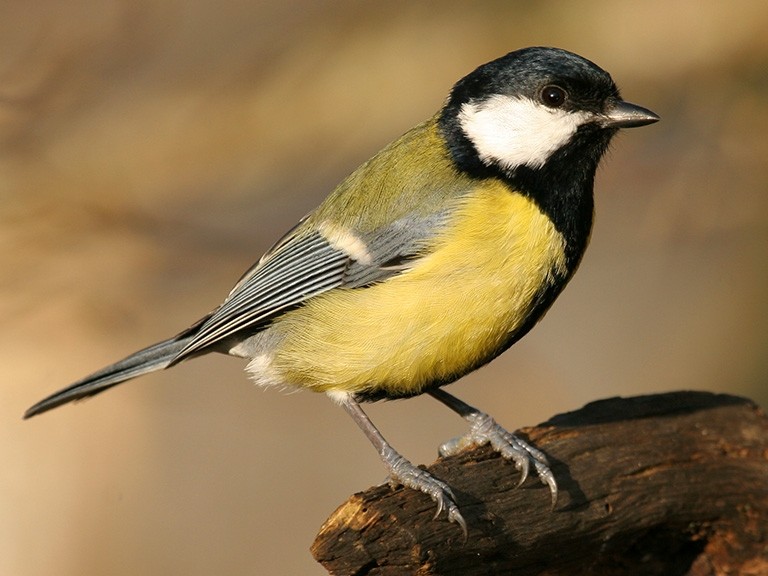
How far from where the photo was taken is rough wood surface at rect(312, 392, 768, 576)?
241cm

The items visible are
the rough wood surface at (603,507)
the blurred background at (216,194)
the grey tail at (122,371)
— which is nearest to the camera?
the rough wood surface at (603,507)

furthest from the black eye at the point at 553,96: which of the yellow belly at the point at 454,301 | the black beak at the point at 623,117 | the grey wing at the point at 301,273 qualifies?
the grey wing at the point at 301,273

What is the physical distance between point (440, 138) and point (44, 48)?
2051mm

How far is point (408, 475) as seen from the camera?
2.64m

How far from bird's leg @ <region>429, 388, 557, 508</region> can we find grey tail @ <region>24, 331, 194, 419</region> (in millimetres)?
927

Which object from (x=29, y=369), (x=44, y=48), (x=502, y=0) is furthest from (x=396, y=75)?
(x=29, y=369)

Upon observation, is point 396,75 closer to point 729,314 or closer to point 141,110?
point 141,110

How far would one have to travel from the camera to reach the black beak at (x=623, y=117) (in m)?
2.79

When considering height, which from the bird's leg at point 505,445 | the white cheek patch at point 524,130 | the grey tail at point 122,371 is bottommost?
the bird's leg at point 505,445

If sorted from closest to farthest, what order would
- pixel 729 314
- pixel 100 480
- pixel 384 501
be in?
1. pixel 384 501
2. pixel 100 480
3. pixel 729 314

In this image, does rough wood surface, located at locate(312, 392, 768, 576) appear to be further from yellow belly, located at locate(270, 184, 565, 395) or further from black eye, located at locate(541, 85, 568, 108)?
black eye, located at locate(541, 85, 568, 108)

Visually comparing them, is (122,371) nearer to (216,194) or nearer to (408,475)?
(408,475)

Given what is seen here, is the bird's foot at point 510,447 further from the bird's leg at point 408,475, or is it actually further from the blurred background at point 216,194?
the blurred background at point 216,194

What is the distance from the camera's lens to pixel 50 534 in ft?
14.0
